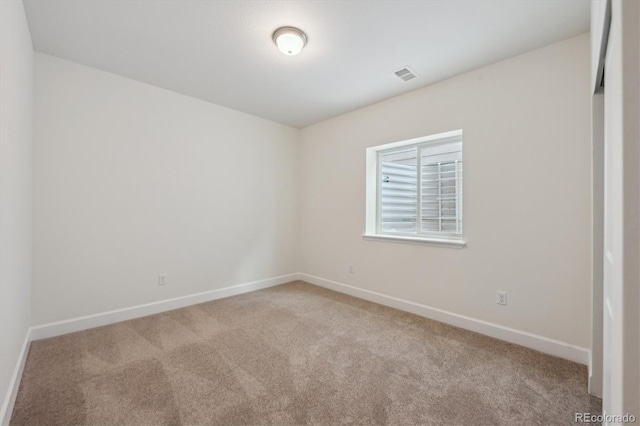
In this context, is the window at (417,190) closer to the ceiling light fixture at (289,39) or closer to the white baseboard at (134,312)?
the ceiling light fixture at (289,39)

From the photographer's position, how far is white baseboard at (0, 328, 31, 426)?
140 centimetres

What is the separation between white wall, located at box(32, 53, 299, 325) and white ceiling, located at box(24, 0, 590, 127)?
38 centimetres

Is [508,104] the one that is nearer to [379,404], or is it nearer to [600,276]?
[600,276]

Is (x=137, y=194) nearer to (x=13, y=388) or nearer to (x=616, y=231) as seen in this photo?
(x=13, y=388)

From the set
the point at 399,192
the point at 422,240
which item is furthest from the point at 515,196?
the point at 399,192

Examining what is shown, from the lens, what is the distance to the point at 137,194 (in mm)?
2941

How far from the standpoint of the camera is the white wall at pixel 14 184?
4.68ft

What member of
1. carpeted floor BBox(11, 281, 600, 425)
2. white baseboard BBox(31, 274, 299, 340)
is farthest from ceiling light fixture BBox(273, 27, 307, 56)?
white baseboard BBox(31, 274, 299, 340)

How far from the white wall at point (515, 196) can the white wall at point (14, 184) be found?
3.17m

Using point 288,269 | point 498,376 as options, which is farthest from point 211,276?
point 498,376

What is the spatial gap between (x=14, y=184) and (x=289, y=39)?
212cm

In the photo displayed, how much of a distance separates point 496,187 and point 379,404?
2.10 metres

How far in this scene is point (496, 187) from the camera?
2506mm

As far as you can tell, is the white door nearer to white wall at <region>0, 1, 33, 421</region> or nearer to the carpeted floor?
the carpeted floor
